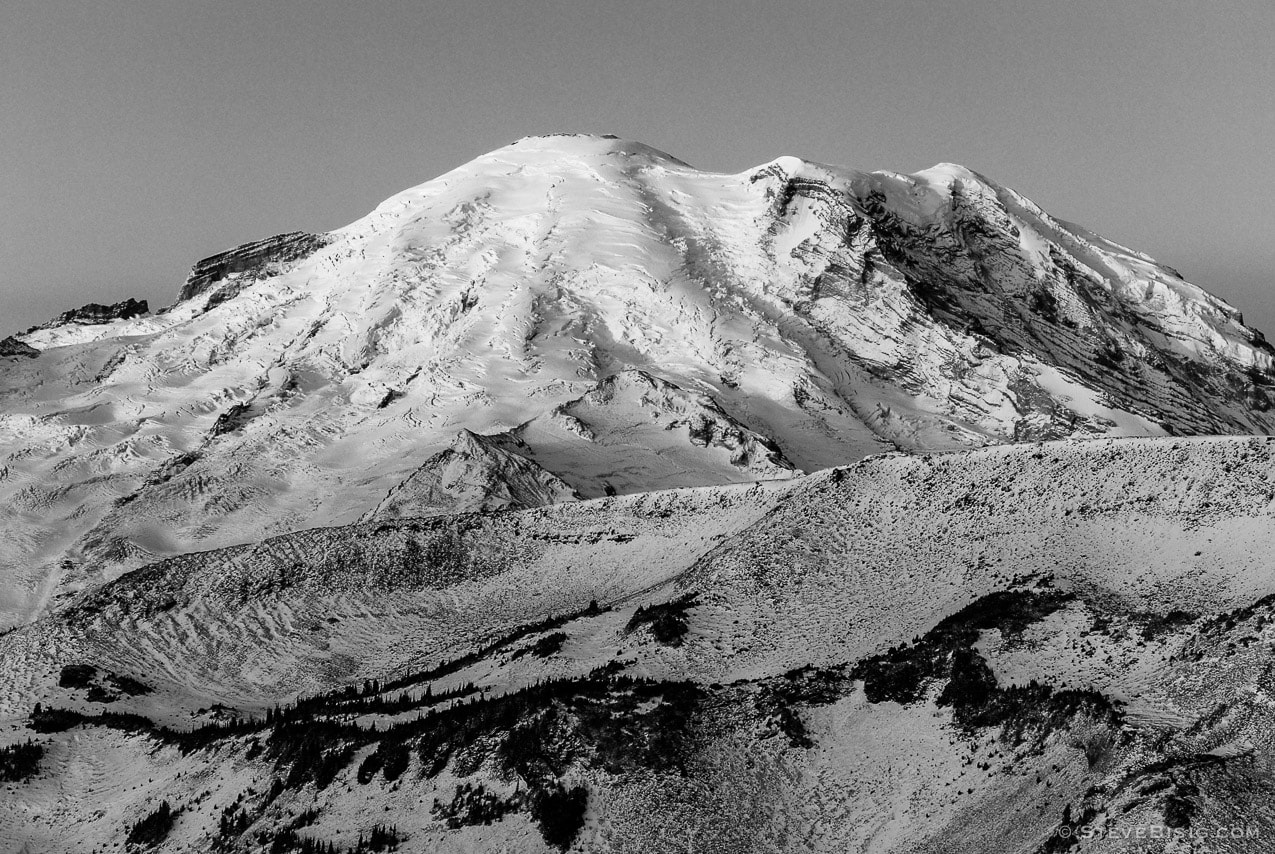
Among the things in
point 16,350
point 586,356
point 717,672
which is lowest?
point 16,350

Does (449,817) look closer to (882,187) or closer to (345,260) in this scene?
(345,260)

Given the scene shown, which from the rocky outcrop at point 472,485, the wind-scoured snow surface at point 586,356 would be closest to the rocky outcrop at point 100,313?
the wind-scoured snow surface at point 586,356

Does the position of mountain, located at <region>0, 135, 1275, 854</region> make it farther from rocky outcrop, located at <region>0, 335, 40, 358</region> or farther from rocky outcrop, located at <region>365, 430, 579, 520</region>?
rocky outcrop, located at <region>0, 335, 40, 358</region>

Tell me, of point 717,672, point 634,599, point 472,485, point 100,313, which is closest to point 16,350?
point 100,313

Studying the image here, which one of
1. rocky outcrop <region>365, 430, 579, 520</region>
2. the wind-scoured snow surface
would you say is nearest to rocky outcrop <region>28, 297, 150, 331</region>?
the wind-scoured snow surface

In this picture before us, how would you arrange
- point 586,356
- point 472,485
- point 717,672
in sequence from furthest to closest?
point 586,356 < point 472,485 < point 717,672

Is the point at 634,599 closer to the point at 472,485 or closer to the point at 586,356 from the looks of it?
the point at 472,485

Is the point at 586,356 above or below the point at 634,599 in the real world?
below
